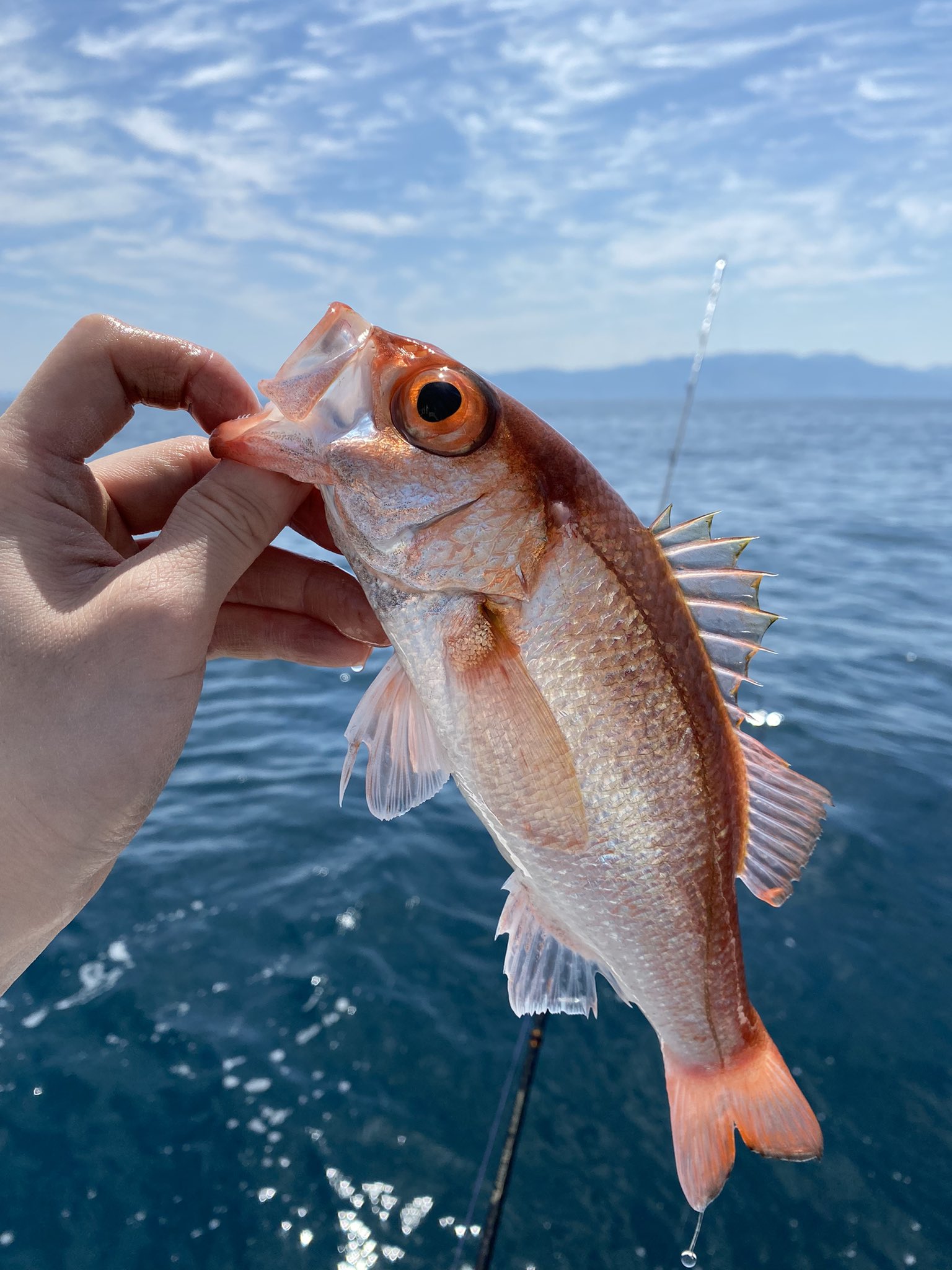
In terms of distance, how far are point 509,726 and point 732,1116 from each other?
1.37 m

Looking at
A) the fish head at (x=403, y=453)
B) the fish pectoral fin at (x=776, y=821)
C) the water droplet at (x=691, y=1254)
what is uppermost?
the fish head at (x=403, y=453)

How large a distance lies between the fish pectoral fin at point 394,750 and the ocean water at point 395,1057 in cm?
307

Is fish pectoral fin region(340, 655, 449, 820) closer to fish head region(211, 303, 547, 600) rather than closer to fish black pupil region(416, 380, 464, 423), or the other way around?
fish head region(211, 303, 547, 600)

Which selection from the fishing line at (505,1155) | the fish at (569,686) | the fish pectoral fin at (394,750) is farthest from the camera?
the fishing line at (505,1155)

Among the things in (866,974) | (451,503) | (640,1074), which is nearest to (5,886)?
(451,503)

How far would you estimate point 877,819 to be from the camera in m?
7.24

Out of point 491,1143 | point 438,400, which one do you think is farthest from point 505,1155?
point 438,400

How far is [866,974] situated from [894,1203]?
1612 millimetres

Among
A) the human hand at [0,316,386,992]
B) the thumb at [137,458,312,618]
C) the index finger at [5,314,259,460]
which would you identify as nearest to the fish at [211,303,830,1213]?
the thumb at [137,458,312,618]

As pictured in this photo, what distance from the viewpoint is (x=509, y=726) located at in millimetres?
2027

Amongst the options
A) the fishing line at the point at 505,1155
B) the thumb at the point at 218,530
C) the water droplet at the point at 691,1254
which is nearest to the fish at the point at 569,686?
the thumb at the point at 218,530

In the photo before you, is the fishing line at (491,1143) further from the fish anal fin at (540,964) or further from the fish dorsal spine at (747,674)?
the fish dorsal spine at (747,674)

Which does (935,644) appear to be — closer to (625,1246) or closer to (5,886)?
(625,1246)

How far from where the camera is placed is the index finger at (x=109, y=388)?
2.14 m
